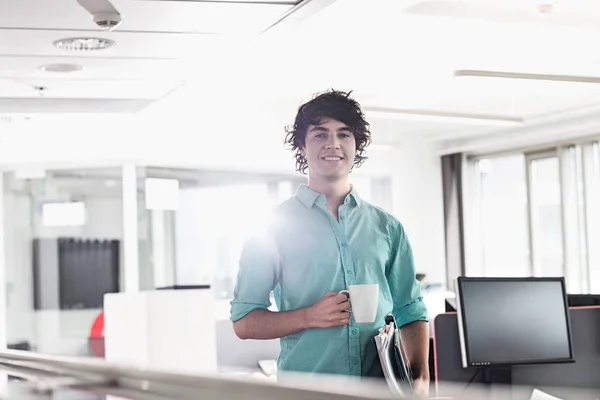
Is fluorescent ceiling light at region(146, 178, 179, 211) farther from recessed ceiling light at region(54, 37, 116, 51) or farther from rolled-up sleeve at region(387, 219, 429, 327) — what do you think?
rolled-up sleeve at region(387, 219, 429, 327)

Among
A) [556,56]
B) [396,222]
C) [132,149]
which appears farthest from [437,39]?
[396,222]

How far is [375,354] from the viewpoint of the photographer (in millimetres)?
1830

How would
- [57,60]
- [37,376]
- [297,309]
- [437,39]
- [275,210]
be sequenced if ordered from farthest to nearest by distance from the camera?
[437,39], [57,60], [275,210], [297,309], [37,376]

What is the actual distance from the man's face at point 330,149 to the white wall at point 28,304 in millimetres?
6239

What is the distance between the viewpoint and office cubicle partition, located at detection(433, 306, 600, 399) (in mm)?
3168

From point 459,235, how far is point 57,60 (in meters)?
6.86

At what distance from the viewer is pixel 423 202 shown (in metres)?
10.0

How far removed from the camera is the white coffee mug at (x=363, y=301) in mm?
1735

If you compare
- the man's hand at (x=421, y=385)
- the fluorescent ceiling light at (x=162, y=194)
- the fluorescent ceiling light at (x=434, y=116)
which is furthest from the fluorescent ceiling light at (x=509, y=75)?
the fluorescent ceiling light at (x=162, y=194)

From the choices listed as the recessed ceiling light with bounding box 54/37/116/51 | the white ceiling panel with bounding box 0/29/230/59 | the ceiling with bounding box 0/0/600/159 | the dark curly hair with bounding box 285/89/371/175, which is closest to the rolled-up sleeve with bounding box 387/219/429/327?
the dark curly hair with bounding box 285/89/371/175

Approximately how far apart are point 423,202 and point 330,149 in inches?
326

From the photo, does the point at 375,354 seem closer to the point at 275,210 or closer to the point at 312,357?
the point at 312,357

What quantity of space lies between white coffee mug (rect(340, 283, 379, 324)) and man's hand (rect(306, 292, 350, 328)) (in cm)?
2

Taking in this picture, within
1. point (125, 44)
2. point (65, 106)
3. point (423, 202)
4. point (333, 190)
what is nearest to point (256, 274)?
point (333, 190)
